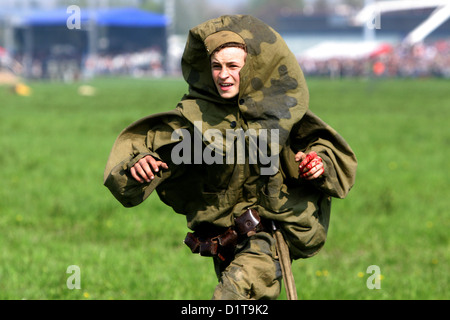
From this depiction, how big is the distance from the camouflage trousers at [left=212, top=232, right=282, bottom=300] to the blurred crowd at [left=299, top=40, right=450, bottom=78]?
6028 centimetres

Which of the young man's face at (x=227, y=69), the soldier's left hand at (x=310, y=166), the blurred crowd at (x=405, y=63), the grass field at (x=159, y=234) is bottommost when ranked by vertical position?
the grass field at (x=159, y=234)

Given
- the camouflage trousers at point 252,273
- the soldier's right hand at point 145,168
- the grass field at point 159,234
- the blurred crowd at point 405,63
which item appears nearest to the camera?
the soldier's right hand at point 145,168

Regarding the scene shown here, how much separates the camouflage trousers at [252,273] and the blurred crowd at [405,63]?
6028 centimetres

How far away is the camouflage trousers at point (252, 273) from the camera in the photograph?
3.37 metres

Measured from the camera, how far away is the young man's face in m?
3.35

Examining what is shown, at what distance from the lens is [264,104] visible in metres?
3.43

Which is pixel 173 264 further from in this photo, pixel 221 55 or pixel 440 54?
pixel 440 54

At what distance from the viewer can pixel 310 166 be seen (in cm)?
327

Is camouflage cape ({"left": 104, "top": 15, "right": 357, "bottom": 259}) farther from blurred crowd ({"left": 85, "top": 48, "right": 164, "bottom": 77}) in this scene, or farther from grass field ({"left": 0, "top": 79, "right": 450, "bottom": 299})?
blurred crowd ({"left": 85, "top": 48, "right": 164, "bottom": 77})

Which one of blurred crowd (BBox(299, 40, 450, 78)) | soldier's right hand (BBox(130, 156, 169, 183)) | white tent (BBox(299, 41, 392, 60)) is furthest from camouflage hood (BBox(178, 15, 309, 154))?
white tent (BBox(299, 41, 392, 60))

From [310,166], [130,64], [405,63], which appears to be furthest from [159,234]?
[130,64]

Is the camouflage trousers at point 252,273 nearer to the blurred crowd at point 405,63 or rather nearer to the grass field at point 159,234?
the grass field at point 159,234

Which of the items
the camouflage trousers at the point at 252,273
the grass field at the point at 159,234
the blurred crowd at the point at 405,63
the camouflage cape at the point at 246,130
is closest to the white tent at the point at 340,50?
the blurred crowd at the point at 405,63

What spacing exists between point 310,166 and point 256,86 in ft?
1.54
